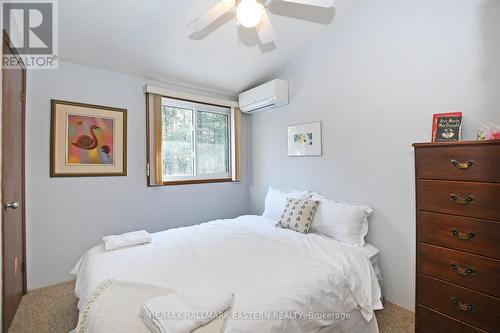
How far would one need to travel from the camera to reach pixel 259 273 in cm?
154

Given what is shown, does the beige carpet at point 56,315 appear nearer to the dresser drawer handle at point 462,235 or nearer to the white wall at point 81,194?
the white wall at point 81,194

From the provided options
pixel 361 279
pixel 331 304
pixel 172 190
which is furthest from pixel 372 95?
pixel 172 190

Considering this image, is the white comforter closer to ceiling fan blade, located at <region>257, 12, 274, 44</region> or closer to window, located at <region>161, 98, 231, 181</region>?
window, located at <region>161, 98, 231, 181</region>

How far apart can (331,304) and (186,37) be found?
8.62 feet

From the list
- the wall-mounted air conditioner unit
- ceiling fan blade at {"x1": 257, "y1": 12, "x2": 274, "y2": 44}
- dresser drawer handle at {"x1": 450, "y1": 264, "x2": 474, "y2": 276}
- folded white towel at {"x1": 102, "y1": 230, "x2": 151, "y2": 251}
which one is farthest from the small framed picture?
folded white towel at {"x1": 102, "y1": 230, "x2": 151, "y2": 251}

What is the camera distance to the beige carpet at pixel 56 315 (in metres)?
1.81

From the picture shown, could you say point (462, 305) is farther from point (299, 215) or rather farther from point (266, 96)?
point (266, 96)

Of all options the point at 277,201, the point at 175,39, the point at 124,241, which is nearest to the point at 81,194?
the point at 124,241

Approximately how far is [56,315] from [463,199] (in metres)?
3.07

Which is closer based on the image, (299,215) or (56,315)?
(56,315)

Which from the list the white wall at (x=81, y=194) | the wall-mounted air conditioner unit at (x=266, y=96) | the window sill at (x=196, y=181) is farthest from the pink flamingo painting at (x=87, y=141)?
the wall-mounted air conditioner unit at (x=266, y=96)

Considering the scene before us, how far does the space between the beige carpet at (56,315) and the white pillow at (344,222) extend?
614mm

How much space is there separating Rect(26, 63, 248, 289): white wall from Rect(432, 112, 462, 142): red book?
2.75 metres

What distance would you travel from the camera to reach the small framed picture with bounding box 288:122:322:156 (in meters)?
2.80
